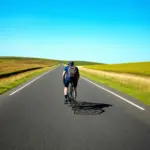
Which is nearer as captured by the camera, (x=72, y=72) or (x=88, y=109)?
(x=88, y=109)

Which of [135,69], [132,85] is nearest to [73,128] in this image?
[132,85]

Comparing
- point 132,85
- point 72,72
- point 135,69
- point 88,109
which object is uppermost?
point 72,72

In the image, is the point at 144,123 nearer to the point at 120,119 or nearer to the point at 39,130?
the point at 120,119

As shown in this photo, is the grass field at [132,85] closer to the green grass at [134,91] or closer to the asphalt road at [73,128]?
the green grass at [134,91]

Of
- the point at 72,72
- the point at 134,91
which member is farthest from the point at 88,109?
the point at 134,91

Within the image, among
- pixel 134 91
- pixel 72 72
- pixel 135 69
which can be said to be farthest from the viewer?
pixel 135 69

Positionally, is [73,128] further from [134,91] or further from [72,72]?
[134,91]

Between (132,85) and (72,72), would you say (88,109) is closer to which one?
(72,72)

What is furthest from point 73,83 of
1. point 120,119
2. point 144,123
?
point 144,123

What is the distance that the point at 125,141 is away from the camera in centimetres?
559

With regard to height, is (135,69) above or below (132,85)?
below

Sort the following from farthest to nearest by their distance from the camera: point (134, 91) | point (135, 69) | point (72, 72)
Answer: point (135, 69) < point (134, 91) < point (72, 72)

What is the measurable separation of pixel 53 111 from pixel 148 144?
423cm

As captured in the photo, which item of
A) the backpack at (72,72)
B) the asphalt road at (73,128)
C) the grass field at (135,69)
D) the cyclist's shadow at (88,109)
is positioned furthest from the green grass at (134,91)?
the grass field at (135,69)
